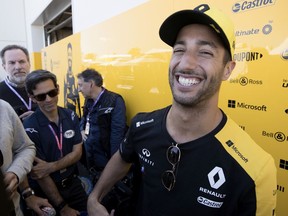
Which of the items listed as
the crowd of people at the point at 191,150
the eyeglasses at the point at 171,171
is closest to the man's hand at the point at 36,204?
the crowd of people at the point at 191,150

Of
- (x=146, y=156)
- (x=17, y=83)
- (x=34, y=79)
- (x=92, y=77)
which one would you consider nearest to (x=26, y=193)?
(x=34, y=79)

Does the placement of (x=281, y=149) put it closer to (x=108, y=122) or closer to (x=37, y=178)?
(x=37, y=178)

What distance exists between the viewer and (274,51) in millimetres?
1304

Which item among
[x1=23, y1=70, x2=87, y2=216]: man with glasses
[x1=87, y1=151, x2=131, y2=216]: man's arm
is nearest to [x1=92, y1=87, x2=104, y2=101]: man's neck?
[x1=23, y1=70, x2=87, y2=216]: man with glasses

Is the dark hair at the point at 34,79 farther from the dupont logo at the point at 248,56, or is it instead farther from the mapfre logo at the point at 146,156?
the dupont logo at the point at 248,56

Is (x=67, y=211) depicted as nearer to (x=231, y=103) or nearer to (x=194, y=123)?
(x=194, y=123)

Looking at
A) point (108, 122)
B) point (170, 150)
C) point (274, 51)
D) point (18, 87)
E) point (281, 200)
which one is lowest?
point (281, 200)

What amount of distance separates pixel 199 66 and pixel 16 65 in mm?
2412

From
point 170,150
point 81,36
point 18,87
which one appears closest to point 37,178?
point 170,150

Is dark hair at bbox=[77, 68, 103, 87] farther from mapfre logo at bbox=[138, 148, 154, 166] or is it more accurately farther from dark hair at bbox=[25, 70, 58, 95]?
mapfre logo at bbox=[138, 148, 154, 166]

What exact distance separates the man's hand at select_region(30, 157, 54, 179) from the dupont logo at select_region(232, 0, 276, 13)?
1656 mm

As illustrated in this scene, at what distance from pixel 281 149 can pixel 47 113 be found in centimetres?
162

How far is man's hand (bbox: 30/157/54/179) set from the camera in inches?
62.1

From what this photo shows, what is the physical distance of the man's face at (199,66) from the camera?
0.89m
